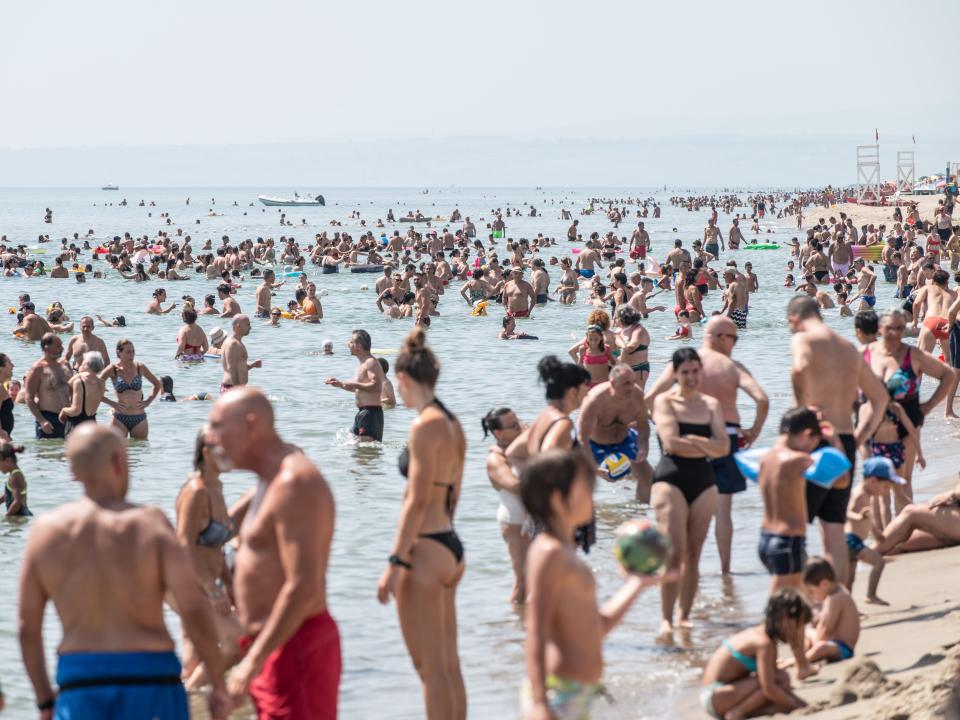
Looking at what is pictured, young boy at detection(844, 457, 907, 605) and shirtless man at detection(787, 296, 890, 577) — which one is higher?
shirtless man at detection(787, 296, 890, 577)

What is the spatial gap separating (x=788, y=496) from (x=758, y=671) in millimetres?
931

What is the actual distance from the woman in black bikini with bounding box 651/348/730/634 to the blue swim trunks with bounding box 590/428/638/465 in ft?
7.37

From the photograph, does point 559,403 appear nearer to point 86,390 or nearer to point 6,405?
point 86,390

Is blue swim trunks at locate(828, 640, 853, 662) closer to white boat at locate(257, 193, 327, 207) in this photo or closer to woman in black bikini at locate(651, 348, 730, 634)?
woman in black bikini at locate(651, 348, 730, 634)

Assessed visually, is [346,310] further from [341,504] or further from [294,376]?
[341,504]

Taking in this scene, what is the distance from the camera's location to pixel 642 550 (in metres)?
3.66

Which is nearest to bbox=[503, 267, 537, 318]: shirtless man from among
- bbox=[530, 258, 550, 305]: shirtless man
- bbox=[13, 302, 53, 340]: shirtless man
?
bbox=[530, 258, 550, 305]: shirtless man

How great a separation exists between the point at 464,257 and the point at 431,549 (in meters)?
35.9

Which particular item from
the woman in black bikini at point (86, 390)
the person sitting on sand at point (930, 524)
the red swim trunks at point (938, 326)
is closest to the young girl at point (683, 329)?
the red swim trunks at point (938, 326)

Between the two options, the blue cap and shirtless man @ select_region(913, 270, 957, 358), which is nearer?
the blue cap

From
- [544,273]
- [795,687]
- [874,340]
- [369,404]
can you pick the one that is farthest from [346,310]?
[795,687]

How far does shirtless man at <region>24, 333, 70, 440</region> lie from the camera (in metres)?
13.1

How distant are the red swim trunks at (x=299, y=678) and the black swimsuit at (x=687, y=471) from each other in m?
3.19

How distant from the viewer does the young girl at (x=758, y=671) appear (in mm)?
5715
